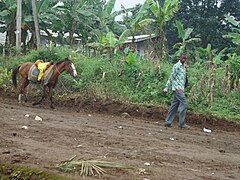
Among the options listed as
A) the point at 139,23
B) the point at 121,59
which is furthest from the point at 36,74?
the point at 139,23

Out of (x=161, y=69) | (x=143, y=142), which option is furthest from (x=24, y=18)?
(x=143, y=142)

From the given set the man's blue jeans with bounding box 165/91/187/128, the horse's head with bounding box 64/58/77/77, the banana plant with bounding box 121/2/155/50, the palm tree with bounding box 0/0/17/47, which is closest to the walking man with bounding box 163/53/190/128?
the man's blue jeans with bounding box 165/91/187/128

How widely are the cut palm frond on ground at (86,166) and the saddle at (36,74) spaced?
8450 millimetres

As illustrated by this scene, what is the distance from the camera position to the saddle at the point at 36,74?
1352 cm

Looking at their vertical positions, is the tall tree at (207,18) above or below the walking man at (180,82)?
above

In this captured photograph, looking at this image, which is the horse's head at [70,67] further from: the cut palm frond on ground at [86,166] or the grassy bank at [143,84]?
the cut palm frond on ground at [86,166]

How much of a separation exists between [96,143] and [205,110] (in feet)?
21.5

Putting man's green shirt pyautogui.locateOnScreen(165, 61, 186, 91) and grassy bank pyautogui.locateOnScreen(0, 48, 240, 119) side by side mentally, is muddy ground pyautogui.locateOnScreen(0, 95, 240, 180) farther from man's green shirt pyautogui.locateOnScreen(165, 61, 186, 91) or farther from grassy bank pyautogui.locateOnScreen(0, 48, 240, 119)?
grassy bank pyautogui.locateOnScreen(0, 48, 240, 119)

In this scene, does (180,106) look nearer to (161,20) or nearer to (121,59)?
(121,59)

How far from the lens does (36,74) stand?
13.8 meters

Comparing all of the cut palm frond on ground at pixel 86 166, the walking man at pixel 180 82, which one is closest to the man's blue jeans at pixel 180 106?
the walking man at pixel 180 82

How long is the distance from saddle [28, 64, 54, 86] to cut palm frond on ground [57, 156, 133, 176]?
8450 mm

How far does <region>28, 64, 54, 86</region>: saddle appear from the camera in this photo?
44.3 ft

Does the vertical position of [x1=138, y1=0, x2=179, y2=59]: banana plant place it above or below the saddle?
above
